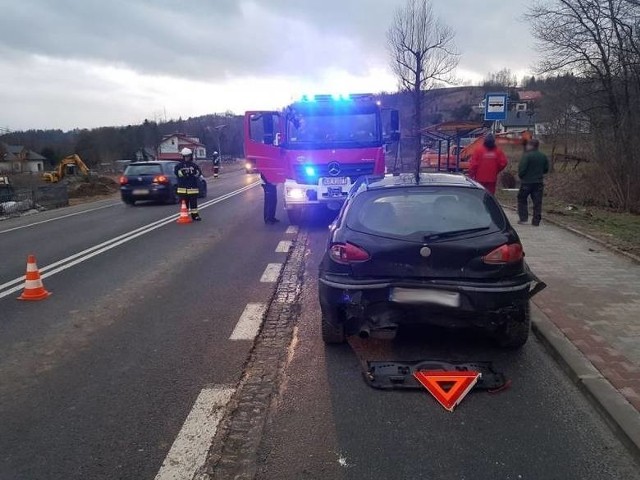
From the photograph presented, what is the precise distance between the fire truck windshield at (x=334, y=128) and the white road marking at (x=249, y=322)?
6.32 metres

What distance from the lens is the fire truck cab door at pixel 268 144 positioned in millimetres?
12352

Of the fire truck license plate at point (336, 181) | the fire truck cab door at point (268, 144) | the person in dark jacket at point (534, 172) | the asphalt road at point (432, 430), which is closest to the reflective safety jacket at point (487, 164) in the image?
the person in dark jacket at point (534, 172)

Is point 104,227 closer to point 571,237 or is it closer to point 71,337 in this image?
point 71,337

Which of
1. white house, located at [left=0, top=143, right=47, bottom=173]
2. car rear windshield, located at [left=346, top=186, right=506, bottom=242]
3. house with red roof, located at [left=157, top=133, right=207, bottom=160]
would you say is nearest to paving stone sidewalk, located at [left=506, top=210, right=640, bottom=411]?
car rear windshield, located at [left=346, top=186, right=506, bottom=242]

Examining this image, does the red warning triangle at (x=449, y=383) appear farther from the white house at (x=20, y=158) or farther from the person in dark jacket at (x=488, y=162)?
the white house at (x=20, y=158)

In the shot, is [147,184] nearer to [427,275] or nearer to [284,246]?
[284,246]

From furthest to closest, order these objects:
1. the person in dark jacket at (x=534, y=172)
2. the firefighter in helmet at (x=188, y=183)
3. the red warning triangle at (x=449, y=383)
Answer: the firefighter in helmet at (x=188, y=183) < the person in dark jacket at (x=534, y=172) < the red warning triangle at (x=449, y=383)

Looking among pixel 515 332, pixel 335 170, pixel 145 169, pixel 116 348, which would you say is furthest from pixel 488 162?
pixel 145 169

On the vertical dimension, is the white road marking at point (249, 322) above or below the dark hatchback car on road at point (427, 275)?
below

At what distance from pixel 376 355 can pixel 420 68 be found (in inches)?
902

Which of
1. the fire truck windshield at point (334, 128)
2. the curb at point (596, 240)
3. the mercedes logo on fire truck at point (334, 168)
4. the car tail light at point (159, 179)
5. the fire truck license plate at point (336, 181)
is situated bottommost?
the curb at point (596, 240)

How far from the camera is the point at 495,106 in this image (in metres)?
12.8

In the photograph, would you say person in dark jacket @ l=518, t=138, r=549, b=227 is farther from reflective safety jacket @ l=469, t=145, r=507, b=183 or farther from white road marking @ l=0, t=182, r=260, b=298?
white road marking @ l=0, t=182, r=260, b=298

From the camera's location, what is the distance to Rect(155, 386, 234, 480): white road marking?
9.80ft
